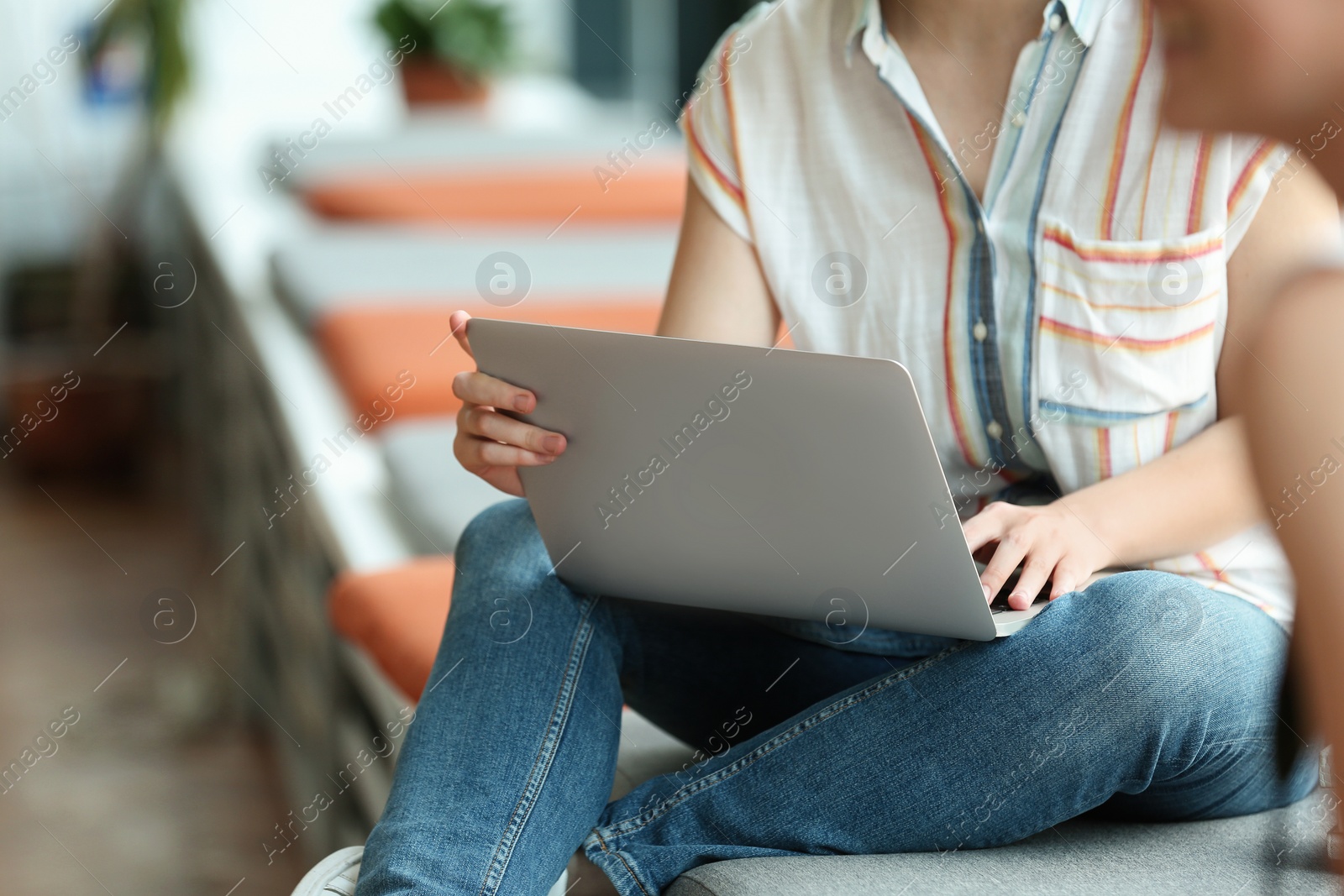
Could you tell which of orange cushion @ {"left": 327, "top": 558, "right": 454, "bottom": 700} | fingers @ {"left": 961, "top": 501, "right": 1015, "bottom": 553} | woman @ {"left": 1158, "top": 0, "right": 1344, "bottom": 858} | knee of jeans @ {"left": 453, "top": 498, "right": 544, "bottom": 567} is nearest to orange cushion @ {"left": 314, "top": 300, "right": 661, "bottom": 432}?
orange cushion @ {"left": 327, "top": 558, "right": 454, "bottom": 700}

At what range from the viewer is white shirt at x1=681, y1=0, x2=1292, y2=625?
0.88 meters

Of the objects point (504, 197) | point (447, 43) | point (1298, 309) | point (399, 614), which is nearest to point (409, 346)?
point (399, 614)

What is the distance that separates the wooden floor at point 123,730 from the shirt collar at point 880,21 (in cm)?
120

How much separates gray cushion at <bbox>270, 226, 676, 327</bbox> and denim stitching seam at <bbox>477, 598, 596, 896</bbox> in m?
1.18

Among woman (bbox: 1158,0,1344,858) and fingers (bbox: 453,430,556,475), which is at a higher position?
woman (bbox: 1158,0,1344,858)

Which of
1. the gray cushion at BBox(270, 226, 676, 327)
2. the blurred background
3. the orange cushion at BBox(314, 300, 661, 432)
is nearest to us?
the blurred background

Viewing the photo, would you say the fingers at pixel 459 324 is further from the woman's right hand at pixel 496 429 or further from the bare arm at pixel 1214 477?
the bare arm at pixel 1214 477

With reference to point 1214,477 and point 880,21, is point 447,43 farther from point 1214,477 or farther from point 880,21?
point 1214,477

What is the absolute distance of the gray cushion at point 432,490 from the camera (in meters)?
1.40

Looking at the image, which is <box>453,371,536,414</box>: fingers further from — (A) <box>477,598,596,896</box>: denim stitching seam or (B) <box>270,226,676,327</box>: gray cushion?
(B) <box>270,226,676,327</box>: gray cushion

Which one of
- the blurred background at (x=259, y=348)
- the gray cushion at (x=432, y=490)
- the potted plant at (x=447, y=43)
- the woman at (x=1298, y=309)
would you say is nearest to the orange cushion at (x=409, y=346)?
the blurred background at (x=259, y=348)

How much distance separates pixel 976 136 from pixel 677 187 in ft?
5.64

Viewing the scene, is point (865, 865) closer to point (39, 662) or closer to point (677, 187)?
point (39, 662)

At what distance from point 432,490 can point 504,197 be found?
1248 mm
